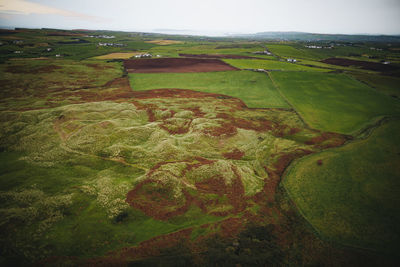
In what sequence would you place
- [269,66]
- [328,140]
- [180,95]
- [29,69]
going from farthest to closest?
[269,66], [29,69], [180,95], [328,140]

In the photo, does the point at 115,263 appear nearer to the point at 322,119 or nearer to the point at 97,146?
the point at 97,146

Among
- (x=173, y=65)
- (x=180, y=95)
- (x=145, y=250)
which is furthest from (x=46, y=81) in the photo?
(x=145, y=250)

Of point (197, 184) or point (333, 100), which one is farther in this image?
point (333, 100)

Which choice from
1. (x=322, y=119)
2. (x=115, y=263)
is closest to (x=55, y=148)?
(x=115, y=263)

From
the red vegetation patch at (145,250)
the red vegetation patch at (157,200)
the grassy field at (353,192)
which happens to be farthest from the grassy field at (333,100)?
the red vegetation patch at (145,250)

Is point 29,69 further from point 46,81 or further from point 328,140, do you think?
point 328,140

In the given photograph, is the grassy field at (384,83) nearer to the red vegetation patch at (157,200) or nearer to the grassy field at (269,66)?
the grassy field at (269,66)

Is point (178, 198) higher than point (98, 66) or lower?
lower
